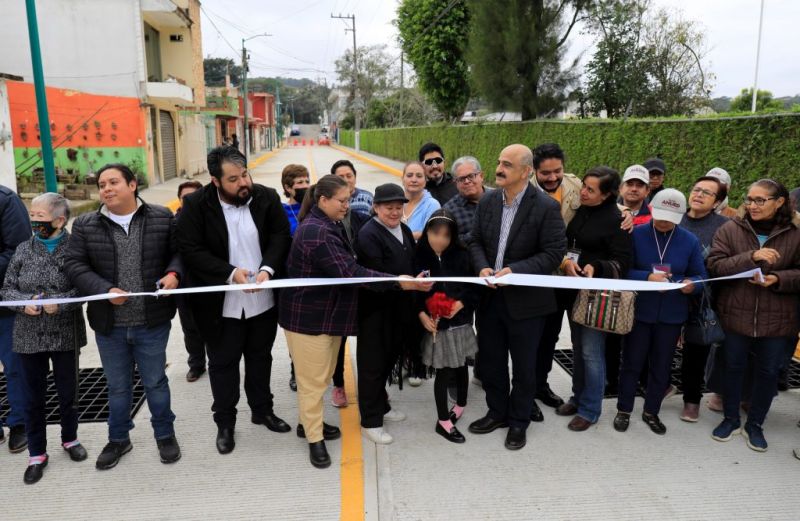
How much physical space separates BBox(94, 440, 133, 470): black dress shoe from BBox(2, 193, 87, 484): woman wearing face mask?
0.34 m

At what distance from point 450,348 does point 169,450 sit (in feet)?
6.46

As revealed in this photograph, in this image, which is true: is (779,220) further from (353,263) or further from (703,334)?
(353,263)

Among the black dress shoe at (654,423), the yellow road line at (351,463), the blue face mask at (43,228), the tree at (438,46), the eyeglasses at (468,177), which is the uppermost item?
the tree at (438,46)

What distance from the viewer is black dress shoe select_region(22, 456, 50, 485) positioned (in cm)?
344

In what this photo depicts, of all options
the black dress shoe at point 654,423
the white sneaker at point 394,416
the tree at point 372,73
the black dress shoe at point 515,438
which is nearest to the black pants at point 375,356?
the white sneaker at point 394,416

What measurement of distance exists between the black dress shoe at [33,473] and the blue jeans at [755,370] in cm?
456

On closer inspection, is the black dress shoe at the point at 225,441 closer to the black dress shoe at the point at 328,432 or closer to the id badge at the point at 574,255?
the black dress shoe at the point at 328,432

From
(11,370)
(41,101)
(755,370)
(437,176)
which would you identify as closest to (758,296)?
(755,370)

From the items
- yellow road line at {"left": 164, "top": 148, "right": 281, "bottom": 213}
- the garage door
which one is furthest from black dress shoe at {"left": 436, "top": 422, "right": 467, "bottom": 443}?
the garage door

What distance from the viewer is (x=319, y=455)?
3.67m

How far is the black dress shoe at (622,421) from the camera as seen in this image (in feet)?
13.4

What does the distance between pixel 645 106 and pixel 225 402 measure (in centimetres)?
1949

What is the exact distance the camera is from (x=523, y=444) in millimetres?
3871

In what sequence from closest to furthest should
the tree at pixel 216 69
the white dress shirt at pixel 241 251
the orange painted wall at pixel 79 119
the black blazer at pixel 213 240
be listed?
the black blazer at pixel 213 240 < the white dress shirt at pixel 241 251 < the orange painted wall at pixel 79 119 < the tree at pixel 216 69
